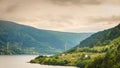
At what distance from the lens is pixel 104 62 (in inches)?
5842

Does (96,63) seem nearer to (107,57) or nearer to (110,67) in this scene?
(107,57)

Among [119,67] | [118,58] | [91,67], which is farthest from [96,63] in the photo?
[119,67]

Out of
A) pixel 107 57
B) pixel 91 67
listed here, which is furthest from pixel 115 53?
pixel 91 67

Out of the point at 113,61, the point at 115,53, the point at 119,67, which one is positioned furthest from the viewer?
the point at 115,53

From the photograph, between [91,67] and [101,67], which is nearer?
[101,67]

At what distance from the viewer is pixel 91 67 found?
161 metres

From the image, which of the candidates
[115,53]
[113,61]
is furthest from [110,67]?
[115,53]

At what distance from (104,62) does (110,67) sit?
10.6 metres

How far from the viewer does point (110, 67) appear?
137875 mm

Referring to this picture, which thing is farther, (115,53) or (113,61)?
(115,53)

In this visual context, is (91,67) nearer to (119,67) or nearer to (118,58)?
(118,58)

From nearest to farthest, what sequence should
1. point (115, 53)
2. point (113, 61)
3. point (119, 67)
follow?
1. point (119, 67)
2. point (113, 61)
3. point (115, 53)

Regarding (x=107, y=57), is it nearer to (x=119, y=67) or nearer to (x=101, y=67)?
(x=101, y=67)

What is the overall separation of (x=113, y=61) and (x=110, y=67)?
586 centimetres
